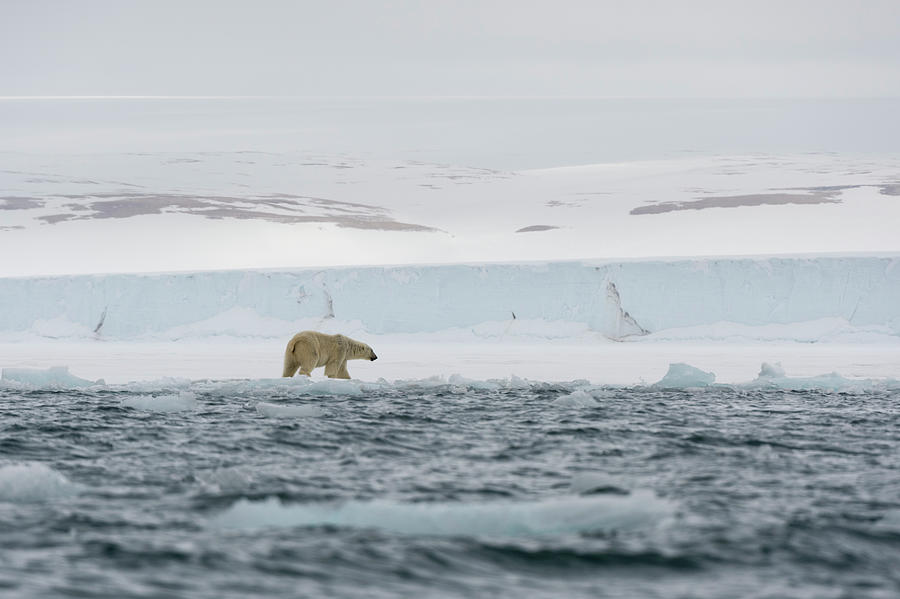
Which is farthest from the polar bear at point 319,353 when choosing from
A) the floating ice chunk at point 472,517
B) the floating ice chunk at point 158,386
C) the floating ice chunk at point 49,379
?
the floating ice chunk at point 472,517

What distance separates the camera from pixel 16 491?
6488 mm

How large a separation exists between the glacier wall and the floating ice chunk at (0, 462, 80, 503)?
21.5 meters

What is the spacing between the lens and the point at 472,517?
5.73 metres

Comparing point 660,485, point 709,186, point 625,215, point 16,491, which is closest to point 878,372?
point 660,485

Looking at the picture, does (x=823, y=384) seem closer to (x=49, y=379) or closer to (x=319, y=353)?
(x=319, y=353)

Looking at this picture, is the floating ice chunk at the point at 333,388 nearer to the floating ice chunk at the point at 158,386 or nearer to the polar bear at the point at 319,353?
the floating ice chunk at the point at 158,386

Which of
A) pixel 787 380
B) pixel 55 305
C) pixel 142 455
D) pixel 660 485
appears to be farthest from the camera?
pixel 55 305

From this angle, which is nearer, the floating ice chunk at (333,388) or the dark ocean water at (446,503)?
the dark ocean water at (446,503)

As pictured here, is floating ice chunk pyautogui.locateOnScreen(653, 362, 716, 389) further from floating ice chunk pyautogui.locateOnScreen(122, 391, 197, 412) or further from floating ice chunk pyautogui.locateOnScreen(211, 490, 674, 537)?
floating ice chunk pyautogui.locateOnScreen(211, 490, 674, 537)

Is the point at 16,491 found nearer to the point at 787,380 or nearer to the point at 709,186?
the point at 787,380

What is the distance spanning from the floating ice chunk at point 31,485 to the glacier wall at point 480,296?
70.4ft

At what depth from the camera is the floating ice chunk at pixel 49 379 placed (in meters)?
14.8

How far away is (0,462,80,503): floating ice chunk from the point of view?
648cm

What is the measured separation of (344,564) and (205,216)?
148 feet
